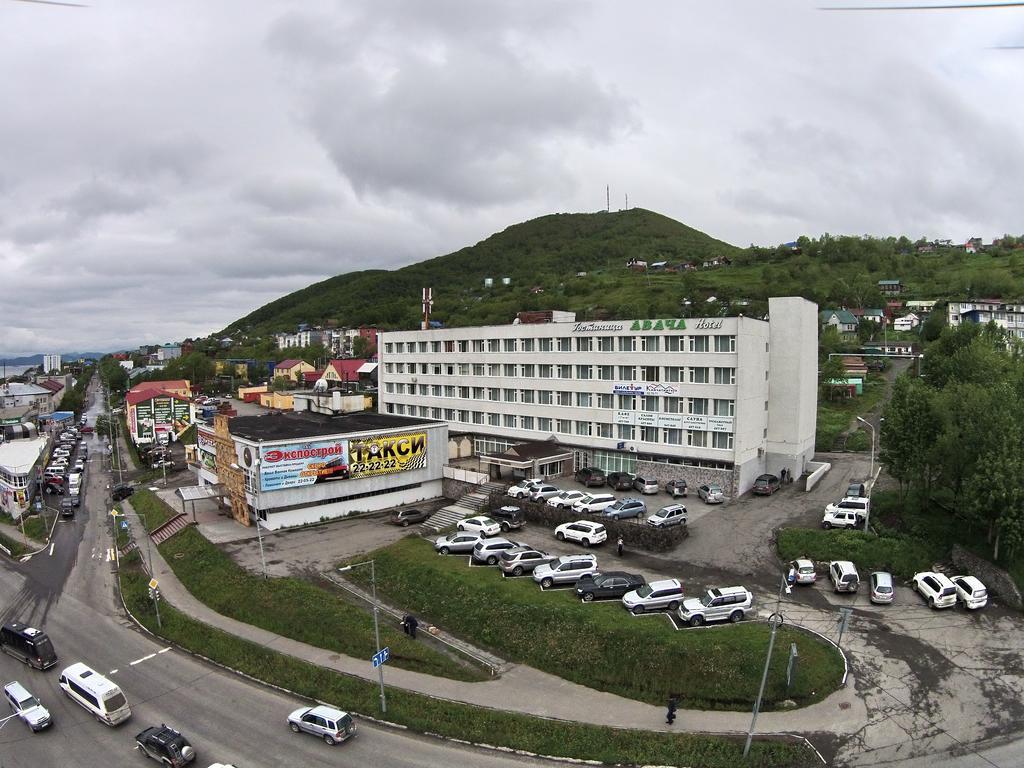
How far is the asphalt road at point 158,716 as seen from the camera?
74.5 ft

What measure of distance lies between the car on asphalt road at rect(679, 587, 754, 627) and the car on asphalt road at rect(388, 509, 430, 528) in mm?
23729

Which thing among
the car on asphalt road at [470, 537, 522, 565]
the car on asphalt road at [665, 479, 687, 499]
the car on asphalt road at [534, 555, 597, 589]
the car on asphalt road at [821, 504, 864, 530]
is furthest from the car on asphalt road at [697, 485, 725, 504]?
the car on asphalt road at [470, 537, 522, 565]

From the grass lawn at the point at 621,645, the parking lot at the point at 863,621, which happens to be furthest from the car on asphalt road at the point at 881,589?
the grass lawn at the point at 621,645

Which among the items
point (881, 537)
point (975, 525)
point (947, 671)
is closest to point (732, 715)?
point (947, 671)

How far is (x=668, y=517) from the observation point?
4034 cm

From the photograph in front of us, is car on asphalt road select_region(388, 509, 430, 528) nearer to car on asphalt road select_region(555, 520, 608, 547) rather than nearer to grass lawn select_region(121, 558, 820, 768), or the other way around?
car on asphalt road select_region(555, 520, 608, 547)

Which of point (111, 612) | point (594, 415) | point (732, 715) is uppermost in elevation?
point (594, 415)

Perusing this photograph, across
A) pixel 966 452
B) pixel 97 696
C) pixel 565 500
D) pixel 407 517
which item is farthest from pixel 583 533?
pixel 97 696

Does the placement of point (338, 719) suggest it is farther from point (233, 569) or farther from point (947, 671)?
point (947, 671)

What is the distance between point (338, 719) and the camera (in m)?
23.1

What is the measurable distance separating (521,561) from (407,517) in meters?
15.0

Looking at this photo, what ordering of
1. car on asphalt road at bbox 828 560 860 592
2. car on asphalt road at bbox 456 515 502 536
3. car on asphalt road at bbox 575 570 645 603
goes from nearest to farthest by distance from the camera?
car on asphalt road at bbox 575 570 645 603, car on asphalt road at bbox 828 560 860 592, car on asphalt road at bbox 456 515 502 536

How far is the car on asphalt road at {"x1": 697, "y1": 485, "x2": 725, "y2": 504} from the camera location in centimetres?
4562

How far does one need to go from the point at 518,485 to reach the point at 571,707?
2479cm
